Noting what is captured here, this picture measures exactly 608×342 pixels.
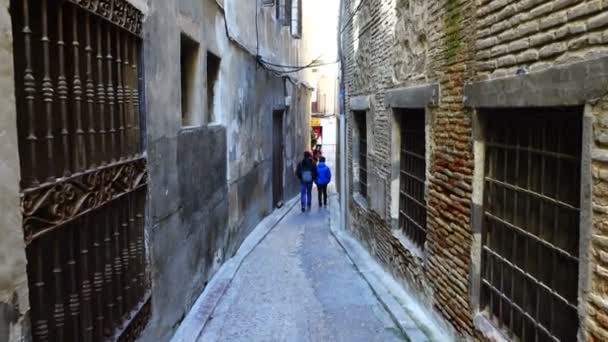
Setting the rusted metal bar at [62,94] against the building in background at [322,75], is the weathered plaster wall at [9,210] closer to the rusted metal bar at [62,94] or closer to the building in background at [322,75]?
the rusted metal bar at [62,94]

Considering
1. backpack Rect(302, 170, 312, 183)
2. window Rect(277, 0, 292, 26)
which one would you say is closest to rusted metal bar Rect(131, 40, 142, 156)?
window Rect(277, 0, 292, 26)

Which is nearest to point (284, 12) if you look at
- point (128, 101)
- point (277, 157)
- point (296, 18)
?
point (296, 18)

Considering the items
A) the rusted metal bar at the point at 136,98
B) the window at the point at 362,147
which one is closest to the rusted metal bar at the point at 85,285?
the rusted metal bar at the point at 136,98

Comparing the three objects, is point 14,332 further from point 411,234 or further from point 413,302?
point 411,234

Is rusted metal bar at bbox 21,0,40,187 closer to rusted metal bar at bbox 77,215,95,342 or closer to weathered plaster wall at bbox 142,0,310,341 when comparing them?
rusted metal bar at bbox 77,215,95,342

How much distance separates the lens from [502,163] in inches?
160

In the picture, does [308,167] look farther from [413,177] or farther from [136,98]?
[136,98]

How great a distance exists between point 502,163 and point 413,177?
2.56m

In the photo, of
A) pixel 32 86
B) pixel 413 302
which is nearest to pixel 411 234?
pixel 413 302

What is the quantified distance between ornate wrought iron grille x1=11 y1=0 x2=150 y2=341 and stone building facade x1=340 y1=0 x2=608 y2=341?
252 centimetres

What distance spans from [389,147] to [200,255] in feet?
8.99

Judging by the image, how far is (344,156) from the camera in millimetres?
11844

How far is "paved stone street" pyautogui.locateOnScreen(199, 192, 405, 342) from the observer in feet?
18.2

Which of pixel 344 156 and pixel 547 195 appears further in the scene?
pixel 344 156
